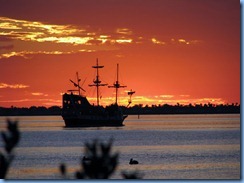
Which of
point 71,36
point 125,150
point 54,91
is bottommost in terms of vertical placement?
point 125,150

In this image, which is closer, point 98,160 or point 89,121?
point 98,160

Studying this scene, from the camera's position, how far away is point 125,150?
19.3m

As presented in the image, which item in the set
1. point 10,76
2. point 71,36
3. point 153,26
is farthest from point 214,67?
point 10,76

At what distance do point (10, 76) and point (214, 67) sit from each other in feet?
8.50

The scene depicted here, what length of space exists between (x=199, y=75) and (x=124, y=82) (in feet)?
3.88

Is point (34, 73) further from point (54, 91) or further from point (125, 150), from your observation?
point (125, 150)

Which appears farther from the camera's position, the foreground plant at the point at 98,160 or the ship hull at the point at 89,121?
the ship hull at the point at 89,121

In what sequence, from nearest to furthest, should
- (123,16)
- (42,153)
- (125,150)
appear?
(123,16)
(42,153)
(125,150)

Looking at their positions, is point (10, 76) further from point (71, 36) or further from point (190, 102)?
point (190, 102)

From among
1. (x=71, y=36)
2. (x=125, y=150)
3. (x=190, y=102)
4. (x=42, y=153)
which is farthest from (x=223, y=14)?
(x=125, y=150)

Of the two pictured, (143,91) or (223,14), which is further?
(143,91)

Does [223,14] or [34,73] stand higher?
[223,14]

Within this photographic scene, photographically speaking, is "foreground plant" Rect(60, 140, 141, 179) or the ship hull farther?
the ship hull

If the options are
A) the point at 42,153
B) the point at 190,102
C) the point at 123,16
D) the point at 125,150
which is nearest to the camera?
the point at 123,16
